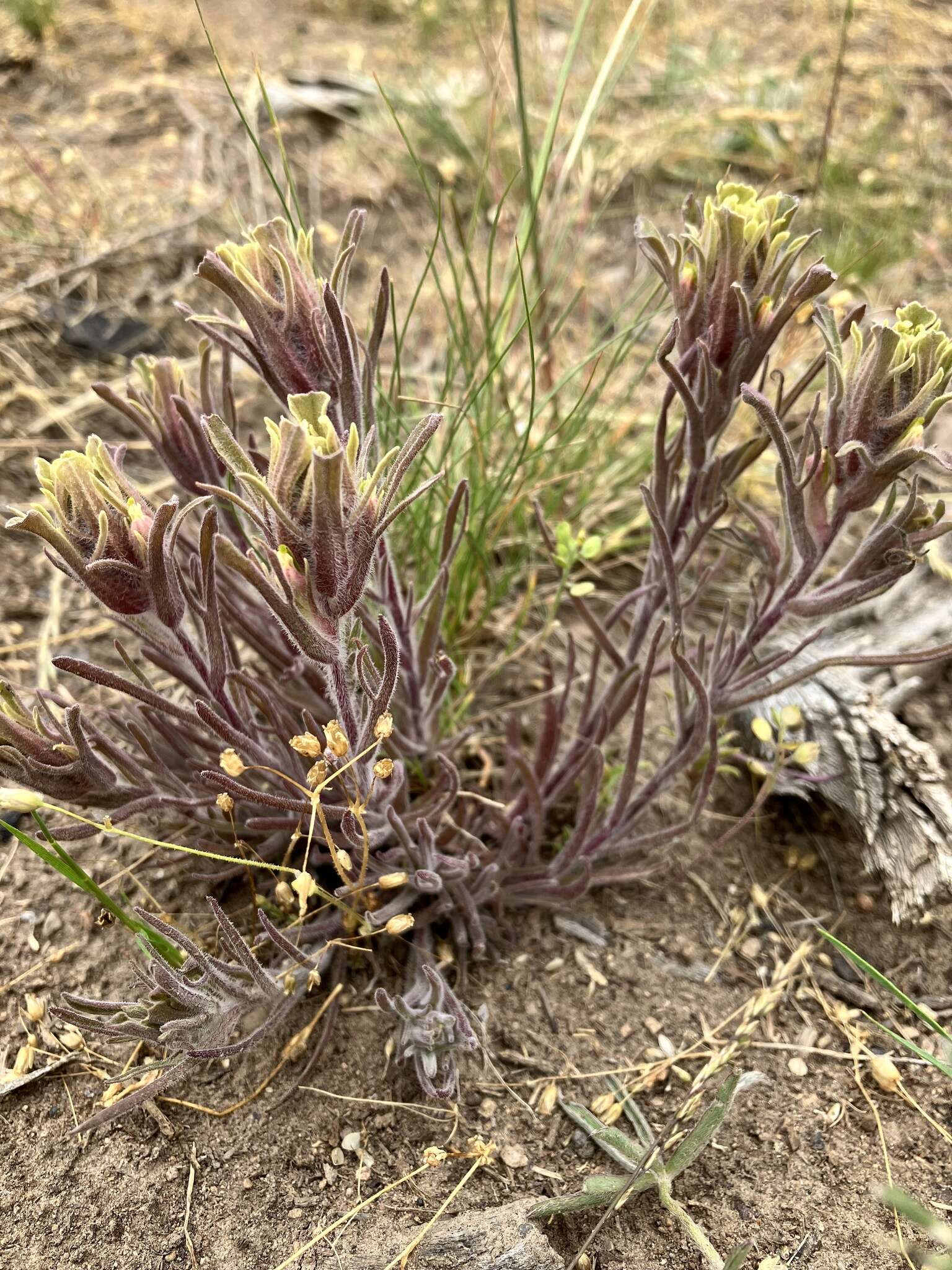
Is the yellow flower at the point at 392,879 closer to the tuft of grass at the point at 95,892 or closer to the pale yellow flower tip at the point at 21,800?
the tuft of grass at the point at 95,892

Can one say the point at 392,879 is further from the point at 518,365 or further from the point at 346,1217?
the point at 518,365

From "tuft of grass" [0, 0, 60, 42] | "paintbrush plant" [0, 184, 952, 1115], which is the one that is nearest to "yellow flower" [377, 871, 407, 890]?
"paintbrush plant" [0, 184, 952, 1115]

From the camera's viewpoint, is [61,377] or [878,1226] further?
[61,377]

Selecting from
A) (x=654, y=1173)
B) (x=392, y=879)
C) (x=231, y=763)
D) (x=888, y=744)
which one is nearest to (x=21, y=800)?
(x=231, y=763)

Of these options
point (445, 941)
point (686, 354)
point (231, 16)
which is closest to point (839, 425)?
point (686, 354)

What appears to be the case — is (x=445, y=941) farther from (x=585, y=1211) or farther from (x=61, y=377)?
(x=61, y=377)
